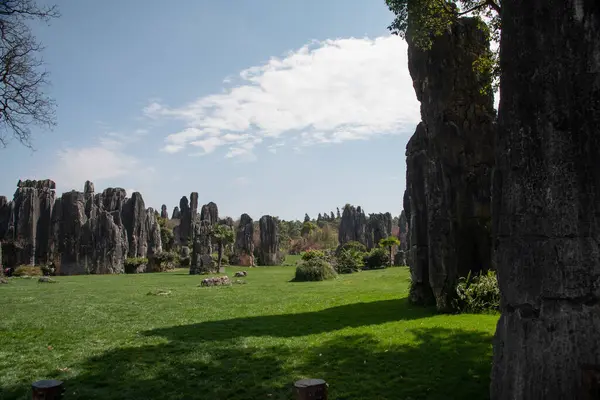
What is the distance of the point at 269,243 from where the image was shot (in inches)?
2379

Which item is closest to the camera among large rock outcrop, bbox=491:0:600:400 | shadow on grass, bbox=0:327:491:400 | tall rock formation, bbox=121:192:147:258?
large rock outcrop, bbox=491:0:600:400

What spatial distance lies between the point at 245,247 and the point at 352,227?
26.3 meters

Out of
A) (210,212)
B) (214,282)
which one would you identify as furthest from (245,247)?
(214,282)

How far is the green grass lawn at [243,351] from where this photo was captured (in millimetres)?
7449

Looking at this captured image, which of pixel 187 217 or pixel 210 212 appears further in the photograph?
pixel 187 217

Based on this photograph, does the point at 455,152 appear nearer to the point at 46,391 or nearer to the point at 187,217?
the point at 46,391

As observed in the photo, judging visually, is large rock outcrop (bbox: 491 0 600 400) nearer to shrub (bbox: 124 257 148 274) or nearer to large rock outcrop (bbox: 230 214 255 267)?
shrub (bbox: 124 257 148 274)

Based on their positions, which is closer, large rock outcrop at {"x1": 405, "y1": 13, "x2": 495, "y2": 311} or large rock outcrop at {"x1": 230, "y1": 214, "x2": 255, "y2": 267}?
large rock outcrop at {"x1": 405, "y1": 13, "x2": 495, "y2": 311}

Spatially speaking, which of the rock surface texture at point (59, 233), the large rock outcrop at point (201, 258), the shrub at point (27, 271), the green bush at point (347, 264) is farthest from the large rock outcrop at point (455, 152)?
the rock surface texture at point (59, 233)

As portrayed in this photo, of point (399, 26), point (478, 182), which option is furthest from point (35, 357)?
point (478, 182)

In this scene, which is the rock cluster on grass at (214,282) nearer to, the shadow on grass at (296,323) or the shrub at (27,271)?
the shadow on grass at (296,323)

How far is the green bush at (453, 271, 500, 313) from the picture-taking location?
13938 millimetres

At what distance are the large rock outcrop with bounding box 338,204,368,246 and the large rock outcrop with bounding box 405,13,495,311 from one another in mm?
60449

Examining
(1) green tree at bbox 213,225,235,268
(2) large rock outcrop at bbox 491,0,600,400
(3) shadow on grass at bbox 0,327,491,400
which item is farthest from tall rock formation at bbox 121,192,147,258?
(2) large rock outcrop at bbox 491,0,600,400
